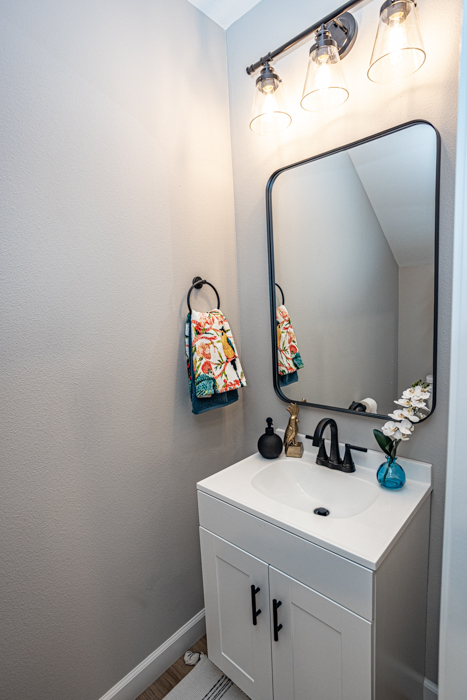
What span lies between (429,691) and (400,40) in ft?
6.56

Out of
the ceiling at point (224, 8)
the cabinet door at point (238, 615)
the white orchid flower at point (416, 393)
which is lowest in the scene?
the cabinet door at point (238, 615)

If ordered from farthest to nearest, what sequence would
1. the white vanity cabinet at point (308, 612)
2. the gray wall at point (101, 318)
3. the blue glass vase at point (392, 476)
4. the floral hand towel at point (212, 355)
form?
the floral hand towel at point (212, 355), the blue glass vase at point (392, 476), the gray wall at point (101, 318), the white vanity cabinet at point (308, 612)

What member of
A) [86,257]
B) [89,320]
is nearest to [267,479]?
[89,320]

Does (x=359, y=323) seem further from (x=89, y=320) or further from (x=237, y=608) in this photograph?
(x=237, y=608)

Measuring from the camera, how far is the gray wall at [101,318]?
3.42ft

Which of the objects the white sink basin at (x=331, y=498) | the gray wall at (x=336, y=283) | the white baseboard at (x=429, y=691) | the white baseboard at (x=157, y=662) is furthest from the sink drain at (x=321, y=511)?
the white baseboard at (x=157, y=662)

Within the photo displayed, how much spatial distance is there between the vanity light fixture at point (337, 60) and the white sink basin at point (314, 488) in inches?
47.9

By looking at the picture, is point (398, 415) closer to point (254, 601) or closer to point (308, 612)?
point (308, 612)

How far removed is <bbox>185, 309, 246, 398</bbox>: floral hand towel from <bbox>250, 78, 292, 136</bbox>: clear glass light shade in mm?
692

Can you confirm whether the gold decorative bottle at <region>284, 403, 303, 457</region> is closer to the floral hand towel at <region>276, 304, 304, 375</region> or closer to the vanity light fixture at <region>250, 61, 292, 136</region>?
the floral hand towel at <region>276, 304, 304, 375</region>

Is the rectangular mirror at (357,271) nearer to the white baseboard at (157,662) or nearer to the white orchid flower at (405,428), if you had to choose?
the white orchid flower at (405,428)

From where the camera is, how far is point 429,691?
125 centimetres

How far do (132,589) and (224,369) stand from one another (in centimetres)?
87

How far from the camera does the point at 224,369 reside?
1.47m
